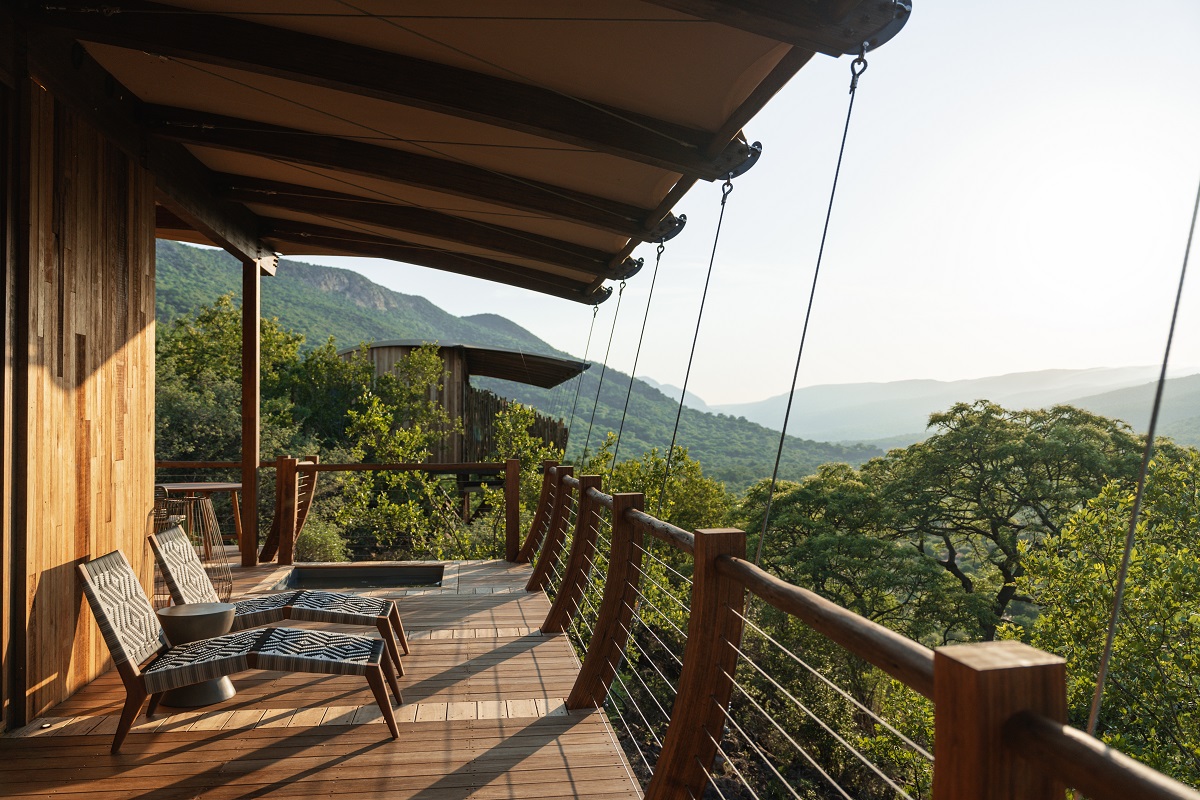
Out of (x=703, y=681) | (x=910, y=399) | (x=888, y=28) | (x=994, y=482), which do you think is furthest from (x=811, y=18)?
(x=910, y=399)

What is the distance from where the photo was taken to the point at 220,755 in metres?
2.90

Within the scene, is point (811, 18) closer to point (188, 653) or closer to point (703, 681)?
point (703, 681)

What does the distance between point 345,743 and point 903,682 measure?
2432 millimetres

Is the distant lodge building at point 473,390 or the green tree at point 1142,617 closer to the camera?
the green tree at point 1142,617

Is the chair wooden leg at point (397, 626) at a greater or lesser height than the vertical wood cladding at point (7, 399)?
lesser

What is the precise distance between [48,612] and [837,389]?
78261 mm

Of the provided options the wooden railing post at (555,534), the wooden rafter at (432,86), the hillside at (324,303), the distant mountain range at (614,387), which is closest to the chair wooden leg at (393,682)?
the wooden railing post at (555,534)

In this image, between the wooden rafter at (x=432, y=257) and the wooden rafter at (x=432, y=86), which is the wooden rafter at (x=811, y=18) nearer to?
the wooden rafter at (x=432, y=86)

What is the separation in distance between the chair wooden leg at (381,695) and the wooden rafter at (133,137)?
281 centimetres

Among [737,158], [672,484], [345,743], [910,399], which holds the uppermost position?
[737,158]

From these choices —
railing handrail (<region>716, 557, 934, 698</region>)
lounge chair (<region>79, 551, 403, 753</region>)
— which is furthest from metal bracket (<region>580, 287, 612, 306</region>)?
railing handrail (<region>716, 557, 934, 698</region>)

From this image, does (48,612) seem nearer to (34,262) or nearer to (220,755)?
(220,755)

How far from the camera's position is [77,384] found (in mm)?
3584

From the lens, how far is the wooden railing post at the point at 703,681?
221 centimetres
